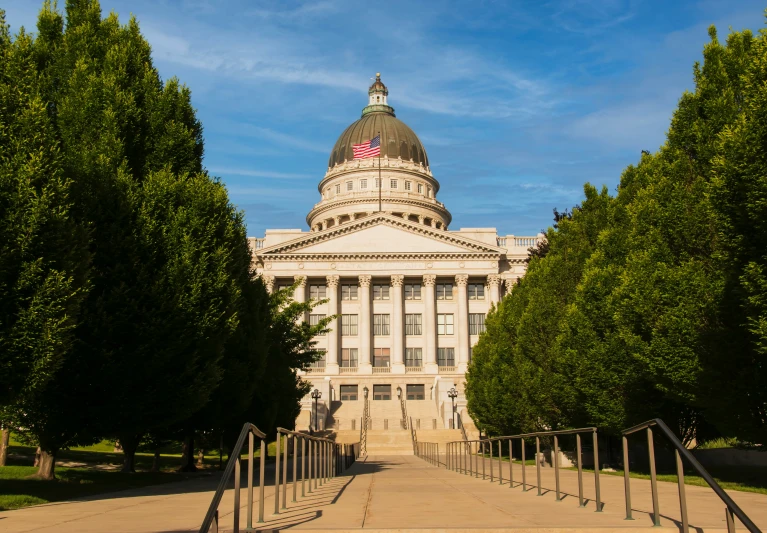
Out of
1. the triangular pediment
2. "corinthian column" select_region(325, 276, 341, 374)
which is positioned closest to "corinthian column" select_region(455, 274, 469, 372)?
the triangular pediment

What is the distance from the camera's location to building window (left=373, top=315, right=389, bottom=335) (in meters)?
79.9

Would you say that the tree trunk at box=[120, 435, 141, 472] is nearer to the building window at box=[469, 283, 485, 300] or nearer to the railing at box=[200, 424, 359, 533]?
the railing at box=[200, 424, 359, 533]

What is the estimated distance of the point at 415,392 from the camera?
7588 cm

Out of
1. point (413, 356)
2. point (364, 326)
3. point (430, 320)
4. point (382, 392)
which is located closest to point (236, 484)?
point (382, 392)

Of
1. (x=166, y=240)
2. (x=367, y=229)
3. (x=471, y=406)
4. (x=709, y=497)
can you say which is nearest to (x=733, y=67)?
(x=709, y=497)

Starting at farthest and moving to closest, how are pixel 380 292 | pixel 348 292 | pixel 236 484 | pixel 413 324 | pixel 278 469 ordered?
pixel 380 292 → pixel 348 292 → pixel 413 324 → pixel 278 469 → pixel 236 484

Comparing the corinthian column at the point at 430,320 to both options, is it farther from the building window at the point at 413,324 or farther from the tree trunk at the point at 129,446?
the tree trunk at the point at 129,446

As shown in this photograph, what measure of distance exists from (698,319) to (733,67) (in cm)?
731

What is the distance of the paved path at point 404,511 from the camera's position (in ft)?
33.6

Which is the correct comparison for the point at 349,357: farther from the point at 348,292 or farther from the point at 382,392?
the point at 348,292

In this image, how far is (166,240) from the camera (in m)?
20.5

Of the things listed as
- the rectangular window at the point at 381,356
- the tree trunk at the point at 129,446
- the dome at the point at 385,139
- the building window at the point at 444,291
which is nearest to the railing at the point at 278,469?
the tree trunk at the point at 129,446

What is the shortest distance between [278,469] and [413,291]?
68467 mm

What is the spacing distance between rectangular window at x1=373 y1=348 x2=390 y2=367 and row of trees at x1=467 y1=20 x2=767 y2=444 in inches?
1791
